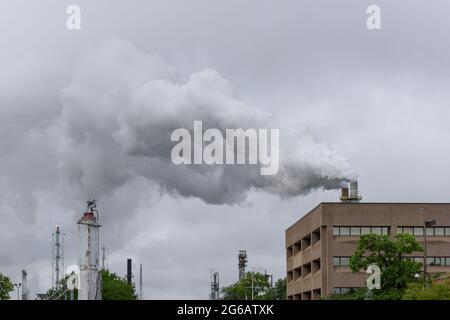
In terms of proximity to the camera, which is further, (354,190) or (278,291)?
(278,291)

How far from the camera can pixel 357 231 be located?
394 feet

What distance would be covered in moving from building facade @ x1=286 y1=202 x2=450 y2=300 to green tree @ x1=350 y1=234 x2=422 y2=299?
125ft

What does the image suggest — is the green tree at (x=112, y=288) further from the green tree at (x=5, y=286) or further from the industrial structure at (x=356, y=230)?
the industrial structure at (x=356, y=230)

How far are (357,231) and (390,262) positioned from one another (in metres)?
42.1

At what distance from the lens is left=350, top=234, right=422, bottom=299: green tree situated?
2995 inches

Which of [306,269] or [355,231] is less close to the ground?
[355,231]

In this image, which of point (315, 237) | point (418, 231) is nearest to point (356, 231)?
point (315, 237)

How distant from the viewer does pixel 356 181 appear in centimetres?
11794

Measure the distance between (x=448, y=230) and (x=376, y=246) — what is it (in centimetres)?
4882

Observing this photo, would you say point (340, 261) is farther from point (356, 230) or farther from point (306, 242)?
point (306, 242)
